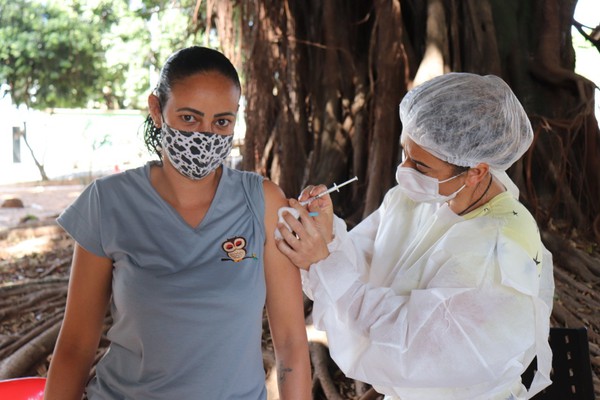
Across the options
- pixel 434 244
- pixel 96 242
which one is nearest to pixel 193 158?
pixel 96 242

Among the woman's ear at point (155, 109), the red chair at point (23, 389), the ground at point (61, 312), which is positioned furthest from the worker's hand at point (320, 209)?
the ground at point (61, 312)

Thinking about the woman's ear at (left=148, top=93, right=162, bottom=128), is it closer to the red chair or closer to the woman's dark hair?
the woman's dark hair

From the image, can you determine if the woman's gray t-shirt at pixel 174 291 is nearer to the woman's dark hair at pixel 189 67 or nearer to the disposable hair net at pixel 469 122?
the woman's dark hair at pixel 189 67

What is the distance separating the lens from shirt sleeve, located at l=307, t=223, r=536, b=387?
A: 1562 millimetres

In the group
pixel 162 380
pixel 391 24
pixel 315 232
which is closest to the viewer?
pixel 162 380

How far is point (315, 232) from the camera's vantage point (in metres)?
1.64

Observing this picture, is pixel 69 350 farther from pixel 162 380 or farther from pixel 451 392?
pixel 451 392

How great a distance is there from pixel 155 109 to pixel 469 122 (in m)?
0.77

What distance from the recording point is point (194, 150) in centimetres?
151

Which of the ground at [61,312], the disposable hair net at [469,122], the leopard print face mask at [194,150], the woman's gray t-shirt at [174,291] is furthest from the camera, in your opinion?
the ground at [61,312]

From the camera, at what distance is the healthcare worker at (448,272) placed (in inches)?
62.0

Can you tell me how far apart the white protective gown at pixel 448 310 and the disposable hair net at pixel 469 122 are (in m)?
0.15

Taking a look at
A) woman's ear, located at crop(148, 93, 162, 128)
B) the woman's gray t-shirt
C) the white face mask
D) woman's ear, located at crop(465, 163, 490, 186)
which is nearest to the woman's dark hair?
woman's ear, located at crop(148, 93, 162, 128)

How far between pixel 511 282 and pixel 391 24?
261 cm
